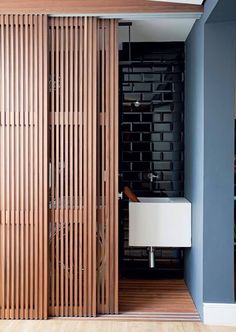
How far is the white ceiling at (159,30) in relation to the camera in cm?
343

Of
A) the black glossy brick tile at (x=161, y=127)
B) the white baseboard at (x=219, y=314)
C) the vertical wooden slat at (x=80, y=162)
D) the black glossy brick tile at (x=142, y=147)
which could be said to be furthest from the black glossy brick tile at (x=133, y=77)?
the white baseboard at (x=219, y=314)

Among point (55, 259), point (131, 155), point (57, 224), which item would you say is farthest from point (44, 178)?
point (131, 155)

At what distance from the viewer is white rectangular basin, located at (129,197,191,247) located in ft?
12.0

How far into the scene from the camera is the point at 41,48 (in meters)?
3.21

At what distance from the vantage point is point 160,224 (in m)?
3.66

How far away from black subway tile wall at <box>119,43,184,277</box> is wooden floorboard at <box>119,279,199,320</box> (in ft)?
0.69

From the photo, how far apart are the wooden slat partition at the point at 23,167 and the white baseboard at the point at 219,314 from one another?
4.22 feet

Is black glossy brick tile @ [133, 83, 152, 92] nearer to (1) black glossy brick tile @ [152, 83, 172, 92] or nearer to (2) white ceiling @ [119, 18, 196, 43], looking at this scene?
(1) black glossy brick tile @ [152, 83, 172, 92]

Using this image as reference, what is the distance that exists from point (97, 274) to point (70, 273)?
0.22 m

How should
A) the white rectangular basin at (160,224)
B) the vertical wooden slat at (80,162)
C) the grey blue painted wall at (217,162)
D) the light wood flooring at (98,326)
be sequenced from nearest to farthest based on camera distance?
1. the light wood flooring at (98,326)
2. the grey blue painted wall at (217,162)
3. the vertical wooden slat at (80,162)
4. the white rectangular basin at (160,224)

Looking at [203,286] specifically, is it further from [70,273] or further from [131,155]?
[131,155]

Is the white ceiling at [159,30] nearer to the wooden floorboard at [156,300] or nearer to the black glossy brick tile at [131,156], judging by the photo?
the black glossy brick tile at [131,156]

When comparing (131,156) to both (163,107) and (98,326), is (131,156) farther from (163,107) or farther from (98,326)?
(98,326)

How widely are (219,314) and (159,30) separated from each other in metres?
2.51
